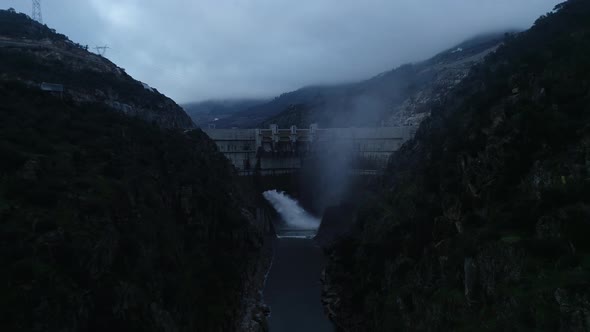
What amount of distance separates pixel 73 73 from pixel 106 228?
122ft

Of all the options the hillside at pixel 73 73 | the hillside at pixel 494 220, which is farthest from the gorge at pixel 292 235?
the hillside at pixel 73 73

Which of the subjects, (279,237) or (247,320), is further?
(279,237)

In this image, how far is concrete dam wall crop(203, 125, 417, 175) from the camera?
213ft

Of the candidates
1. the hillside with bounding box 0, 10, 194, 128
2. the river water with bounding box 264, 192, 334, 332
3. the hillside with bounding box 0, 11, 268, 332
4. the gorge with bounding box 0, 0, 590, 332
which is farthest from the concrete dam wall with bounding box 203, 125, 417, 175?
the hillside with bounding box 0, 11, 268, 332

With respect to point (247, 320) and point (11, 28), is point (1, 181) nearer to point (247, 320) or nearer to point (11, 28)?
point (247, 320)

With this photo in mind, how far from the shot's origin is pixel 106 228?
22891mm

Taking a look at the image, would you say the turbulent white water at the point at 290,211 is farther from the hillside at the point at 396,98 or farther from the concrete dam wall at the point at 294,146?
the hillside at the point at 396,98

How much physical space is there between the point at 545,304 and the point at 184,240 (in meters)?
24.1

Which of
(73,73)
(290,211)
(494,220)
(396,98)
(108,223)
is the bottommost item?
(290,211)

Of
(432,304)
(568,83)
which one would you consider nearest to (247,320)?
(432,304)

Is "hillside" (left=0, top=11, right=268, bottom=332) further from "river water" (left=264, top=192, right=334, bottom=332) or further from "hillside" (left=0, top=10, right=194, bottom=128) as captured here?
"river water" (left=264, top=192, right=334, bottom=332)

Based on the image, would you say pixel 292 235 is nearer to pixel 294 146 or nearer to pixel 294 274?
pixel 294 146

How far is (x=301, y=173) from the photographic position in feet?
232

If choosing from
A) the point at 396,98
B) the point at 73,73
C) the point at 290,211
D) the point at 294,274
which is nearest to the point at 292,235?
the point at 290,211
